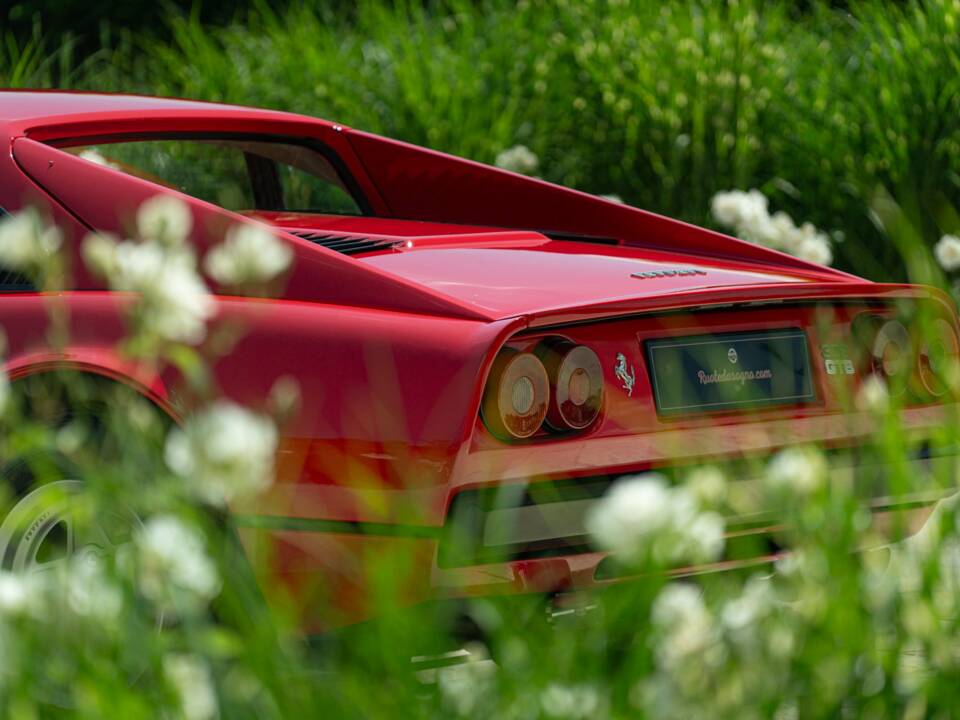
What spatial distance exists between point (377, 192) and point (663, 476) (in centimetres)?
227

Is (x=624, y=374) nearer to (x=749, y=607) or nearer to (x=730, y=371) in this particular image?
(x=730, y=371)

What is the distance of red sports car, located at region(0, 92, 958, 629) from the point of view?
307 centimetres

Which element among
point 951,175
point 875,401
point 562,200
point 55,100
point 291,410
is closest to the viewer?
point 875,401

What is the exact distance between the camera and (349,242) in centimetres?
394

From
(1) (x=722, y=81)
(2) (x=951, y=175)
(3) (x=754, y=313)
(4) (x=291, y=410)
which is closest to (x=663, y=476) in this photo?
(3) (x=754, y=313)

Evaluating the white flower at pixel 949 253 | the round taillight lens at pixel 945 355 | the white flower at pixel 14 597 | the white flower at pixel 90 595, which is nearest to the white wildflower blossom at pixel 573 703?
the white flower at pixel 90 595

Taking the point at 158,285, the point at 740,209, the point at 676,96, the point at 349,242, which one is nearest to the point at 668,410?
the point at 349,242

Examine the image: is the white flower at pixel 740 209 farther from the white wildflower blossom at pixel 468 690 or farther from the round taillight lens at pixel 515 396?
the white wildflower blossom at pixel 468 690

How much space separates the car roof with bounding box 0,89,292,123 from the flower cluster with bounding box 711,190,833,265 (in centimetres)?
241

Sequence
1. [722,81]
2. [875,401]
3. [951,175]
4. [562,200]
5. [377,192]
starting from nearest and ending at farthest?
[875,401] < [562,200] < [377,192] < [951,175] < [722,81]

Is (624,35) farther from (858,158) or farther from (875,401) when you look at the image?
(875,401)

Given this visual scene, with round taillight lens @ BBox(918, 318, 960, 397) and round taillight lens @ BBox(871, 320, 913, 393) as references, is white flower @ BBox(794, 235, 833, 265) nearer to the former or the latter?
round taillight lens @ BBox(918, 318, 960, 397)

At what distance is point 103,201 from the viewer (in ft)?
11.7

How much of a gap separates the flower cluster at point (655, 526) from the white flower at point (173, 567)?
1.71 feet
